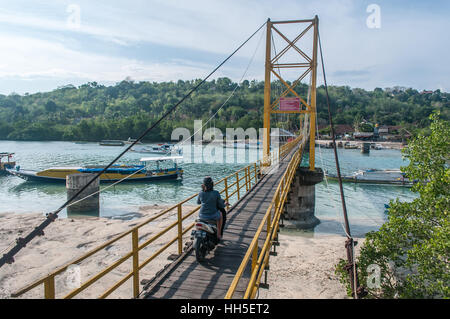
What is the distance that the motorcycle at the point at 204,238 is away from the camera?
5547 millimetres

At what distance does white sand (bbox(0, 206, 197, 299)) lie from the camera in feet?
38.1

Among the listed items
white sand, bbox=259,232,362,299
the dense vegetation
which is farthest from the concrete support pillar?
the dense vegetation

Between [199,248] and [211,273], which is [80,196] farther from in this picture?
[211,273]

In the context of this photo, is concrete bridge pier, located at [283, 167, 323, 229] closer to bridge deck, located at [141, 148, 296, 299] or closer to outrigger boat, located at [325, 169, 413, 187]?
bridge deck, located at [141, 148, 296, 299]

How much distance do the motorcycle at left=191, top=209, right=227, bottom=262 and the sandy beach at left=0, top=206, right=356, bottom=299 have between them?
6.63 meters

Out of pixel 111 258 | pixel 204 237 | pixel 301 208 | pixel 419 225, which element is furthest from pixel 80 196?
pixel 419 225

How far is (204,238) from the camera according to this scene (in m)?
5.58

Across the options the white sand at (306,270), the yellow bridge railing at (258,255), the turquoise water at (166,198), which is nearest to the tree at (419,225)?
the white sand at (306,270)

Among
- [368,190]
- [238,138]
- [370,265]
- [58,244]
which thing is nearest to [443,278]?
[370,265]

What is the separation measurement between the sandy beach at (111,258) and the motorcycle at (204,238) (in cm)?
663

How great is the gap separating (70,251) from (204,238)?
12.6m

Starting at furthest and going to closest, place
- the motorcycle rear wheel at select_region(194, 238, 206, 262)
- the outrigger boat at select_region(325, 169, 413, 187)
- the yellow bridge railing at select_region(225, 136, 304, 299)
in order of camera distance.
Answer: the outrigger boat at select_region(325, 169, 413, 187)
the motorcycle rear wheel at select_region(194, 238, 206, 262)
the yellow bridge railing at select_region(225, 136, 304, 299)

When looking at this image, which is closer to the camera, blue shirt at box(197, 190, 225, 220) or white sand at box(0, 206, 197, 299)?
blue shirt at box(197, 190, 225, 220)

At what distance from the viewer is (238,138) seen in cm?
11069
